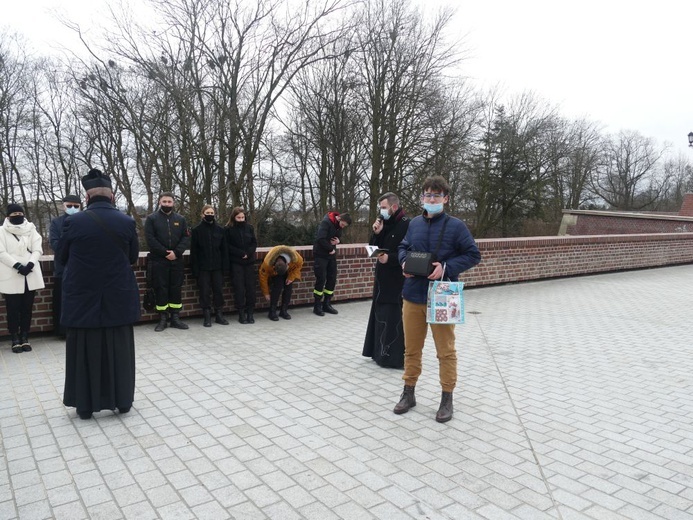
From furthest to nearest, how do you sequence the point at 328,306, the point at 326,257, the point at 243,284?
1. the point at 328,306
2. the point at 326,257
3. the point at 243,284

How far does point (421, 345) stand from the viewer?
15.0 ft

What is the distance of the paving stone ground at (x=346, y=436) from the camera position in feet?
10.2

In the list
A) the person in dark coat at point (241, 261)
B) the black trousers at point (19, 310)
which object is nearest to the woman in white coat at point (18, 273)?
the black trousers at point (19, 310)

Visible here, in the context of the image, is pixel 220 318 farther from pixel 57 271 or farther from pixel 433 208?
pixel 433 208

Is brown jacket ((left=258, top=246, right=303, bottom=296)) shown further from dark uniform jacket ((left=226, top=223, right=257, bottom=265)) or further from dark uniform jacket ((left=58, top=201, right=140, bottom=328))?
dark uniform jacket ((left=58, top=201, right=140, bottom=328))

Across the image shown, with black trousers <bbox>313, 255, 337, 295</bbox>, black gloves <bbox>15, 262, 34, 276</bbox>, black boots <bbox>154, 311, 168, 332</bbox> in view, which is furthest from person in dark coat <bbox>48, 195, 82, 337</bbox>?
black trousers <bbox>313, 255, 337, 295</bbox>

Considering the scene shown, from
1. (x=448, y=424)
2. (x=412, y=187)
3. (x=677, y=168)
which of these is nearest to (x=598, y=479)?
(x=448, y=424)

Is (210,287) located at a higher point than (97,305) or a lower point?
lower

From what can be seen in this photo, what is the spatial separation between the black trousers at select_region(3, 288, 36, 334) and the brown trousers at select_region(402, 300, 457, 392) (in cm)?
457

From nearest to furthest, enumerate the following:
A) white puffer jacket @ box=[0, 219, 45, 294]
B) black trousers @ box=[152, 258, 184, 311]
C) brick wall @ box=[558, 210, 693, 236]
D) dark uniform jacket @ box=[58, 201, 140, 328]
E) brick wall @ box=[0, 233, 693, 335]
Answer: dark uniform jacket @ box=[58, 201, 140, 328], white puffer jacket @ box=[0, 219, 45, 294], black trousers @ box=[152, 258, 184, 311], brick wall @ box=[0, 233, 693, 335], brick wall @ box=[558, 210, 693, 236]

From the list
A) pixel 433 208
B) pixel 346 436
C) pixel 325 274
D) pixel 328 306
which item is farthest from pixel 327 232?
pixel 346 436

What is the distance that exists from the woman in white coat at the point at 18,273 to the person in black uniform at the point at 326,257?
3825mm

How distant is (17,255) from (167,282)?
181cm

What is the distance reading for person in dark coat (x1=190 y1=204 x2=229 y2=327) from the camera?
306 inches
